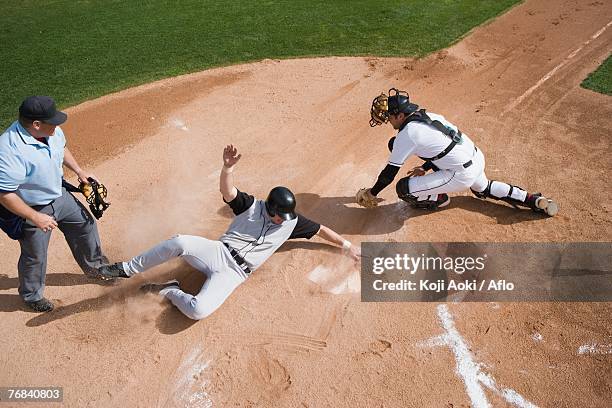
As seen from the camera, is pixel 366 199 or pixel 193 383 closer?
pixel 193 383

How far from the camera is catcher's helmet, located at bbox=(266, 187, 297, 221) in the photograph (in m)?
5.31

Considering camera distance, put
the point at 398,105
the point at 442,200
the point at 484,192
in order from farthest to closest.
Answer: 1. the point at 442,200
2. the point at 484,192
3. the point at 398,105

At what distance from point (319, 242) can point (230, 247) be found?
131 centimetres

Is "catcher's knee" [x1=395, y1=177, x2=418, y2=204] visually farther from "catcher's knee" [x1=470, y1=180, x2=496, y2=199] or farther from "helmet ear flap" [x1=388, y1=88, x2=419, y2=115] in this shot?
"helmet ear flap" [x1=388, y1=88, x2=419, y2=115]

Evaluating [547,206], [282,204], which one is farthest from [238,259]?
[547,206]

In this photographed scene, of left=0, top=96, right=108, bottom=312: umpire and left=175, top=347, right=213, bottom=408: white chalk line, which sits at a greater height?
left=0, top=96, right=108, bottom=312: umpire

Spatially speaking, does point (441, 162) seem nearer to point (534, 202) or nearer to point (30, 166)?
point (534, 202)

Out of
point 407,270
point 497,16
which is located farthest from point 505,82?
point 407,270

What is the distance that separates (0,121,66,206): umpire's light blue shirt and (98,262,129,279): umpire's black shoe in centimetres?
98

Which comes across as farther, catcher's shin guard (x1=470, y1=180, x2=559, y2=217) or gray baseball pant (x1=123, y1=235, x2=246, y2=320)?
catcher's shin guard (x1=470, y1=180, x2=559, y2=217)

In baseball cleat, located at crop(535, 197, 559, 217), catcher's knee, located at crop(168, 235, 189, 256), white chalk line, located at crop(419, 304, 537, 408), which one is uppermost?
catcher's knee, located at crop(168, 235, 189, 256)

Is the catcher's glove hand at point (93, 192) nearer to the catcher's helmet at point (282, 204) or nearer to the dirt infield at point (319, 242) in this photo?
the dirt infield at point (319, 242)

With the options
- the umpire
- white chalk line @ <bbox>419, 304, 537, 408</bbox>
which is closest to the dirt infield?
white chalk line @ <bbox>419, 304, 537, 408</bbox>

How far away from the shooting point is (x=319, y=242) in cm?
641
